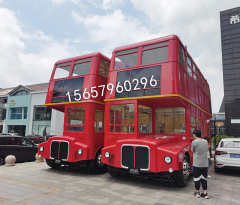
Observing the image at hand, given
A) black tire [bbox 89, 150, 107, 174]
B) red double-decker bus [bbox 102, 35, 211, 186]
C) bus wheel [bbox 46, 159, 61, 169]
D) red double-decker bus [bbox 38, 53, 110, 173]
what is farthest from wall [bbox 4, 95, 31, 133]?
red double-decker bus [bbox 102, 35, 211, 186]

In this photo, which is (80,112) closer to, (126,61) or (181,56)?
(126,61)

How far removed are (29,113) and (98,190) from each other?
3307 cm

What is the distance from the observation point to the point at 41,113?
34.2 meters

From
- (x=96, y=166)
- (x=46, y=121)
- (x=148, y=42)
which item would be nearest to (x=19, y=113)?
(x=46, y=121)

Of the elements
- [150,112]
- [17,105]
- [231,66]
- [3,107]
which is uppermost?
[231,66]

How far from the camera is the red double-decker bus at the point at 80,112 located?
770 cm

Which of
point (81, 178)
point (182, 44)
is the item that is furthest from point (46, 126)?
point (182, 44)

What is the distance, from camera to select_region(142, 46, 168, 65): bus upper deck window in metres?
6.79

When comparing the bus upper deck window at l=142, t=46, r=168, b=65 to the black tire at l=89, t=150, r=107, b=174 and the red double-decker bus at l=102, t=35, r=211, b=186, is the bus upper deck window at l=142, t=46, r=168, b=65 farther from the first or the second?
the black tire at l=89, t=150, r=107, b=174

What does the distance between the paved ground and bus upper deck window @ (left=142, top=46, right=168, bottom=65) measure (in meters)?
4.02

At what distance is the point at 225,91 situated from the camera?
3550cm

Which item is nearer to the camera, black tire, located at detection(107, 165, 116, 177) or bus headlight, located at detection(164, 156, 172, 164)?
bus headlight, located at detection(164, 156, 172, 164)

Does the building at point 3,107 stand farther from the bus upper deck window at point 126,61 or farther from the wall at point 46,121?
the bus upper deck window at point 126,61

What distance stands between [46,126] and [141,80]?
96.9 ft
